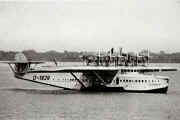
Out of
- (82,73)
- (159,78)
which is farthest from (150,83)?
(82,73)

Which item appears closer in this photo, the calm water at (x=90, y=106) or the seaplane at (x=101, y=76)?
the calm water at (x=90, y=106)

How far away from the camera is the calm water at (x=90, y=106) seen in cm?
3716

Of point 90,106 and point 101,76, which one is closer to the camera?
point 90,106

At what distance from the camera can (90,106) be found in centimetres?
4328

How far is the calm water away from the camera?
3716 cm

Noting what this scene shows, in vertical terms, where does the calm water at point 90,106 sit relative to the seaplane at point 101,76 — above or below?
below

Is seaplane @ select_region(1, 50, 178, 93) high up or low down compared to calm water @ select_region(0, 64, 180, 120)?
up

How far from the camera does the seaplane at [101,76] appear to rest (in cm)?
5450

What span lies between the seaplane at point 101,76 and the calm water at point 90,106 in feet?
6.01

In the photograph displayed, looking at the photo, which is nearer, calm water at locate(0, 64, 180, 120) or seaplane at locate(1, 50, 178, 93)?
calm water at locate(0, 64, 180, 120)

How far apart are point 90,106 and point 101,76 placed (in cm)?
1352

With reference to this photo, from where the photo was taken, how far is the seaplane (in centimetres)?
5450

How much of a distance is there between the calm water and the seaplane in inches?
72.2

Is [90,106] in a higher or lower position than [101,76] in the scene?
lower
